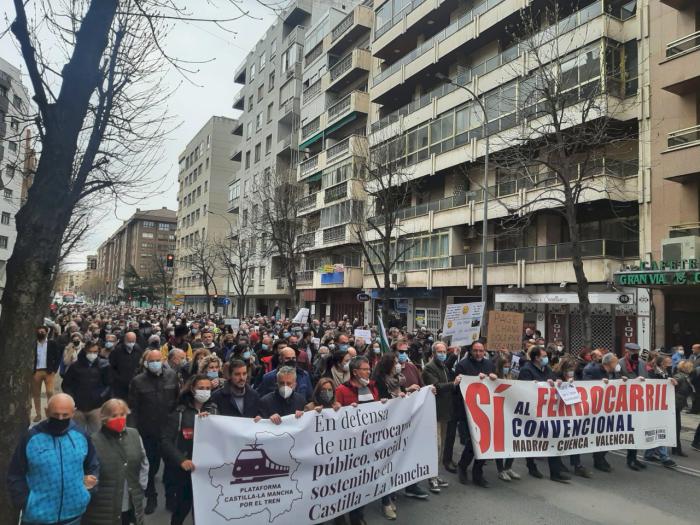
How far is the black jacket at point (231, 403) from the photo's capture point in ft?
17.0

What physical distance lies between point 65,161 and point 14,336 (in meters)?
1.49

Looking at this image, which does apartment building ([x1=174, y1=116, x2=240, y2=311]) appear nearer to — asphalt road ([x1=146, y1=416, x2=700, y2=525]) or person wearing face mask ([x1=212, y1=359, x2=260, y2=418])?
asphalt road ([x1=146, y1=416, x2=700, y2=525])

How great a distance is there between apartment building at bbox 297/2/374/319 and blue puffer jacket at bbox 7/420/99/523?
28.2 meters

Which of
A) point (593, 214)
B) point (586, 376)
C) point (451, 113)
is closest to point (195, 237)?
point (451, 113)

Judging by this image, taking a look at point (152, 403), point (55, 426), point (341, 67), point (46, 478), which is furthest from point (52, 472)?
point (341, 67)

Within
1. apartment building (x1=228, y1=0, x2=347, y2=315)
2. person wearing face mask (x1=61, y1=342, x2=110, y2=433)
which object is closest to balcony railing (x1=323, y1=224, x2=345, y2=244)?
apartment building (x1=228, y1=0, x2=347, y2=315)

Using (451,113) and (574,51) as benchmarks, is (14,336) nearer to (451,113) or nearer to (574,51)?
(574,51)

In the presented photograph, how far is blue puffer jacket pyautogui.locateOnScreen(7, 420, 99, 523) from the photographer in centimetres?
344

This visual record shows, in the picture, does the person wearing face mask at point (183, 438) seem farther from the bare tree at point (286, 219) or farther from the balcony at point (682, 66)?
the bare tree at point (286, 219)

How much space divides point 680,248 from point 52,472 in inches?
728

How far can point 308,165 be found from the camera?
43.1 m

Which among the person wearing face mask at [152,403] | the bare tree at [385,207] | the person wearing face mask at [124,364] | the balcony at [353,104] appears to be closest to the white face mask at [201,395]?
the person wearing face mask at [152,403]

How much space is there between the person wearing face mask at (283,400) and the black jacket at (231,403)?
0.23ft

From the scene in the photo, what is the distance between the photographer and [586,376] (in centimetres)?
793
